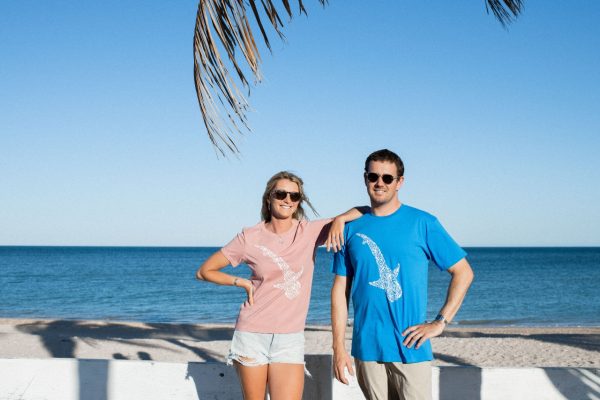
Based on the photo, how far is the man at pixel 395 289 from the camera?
117 inches

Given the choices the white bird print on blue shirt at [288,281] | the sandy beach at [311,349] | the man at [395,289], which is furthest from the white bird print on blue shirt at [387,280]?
the sandy beach at [311,349]

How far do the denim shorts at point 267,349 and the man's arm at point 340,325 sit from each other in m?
0.23

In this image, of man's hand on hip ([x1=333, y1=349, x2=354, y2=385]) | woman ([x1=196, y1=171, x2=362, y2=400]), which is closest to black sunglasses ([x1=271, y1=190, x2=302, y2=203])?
woman ([x1=196, y1=171, x2=362, y2=400])

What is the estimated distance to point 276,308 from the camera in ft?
10.8

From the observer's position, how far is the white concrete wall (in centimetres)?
389

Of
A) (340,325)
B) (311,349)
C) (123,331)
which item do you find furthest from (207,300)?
(340,325)

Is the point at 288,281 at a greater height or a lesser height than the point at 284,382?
greater

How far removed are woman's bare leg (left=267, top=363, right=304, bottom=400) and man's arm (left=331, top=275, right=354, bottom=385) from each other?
235 millimetres

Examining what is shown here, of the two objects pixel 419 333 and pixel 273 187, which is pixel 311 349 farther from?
pixel 419 333

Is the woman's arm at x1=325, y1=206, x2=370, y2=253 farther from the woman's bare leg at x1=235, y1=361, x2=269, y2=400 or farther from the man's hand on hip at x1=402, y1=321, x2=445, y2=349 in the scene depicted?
the woman's bare leg at x1=235, y1=361, x2=269, y2=400

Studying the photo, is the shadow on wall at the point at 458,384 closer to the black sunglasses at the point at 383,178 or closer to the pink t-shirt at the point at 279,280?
the pink t-shirt at the point at 279,280

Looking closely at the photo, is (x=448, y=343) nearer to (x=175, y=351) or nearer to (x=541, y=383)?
(x=175, y=351)

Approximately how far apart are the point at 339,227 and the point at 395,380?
0.85 m

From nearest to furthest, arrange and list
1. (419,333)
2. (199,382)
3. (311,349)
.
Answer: (419,333)
(199,382)
(311,349)
